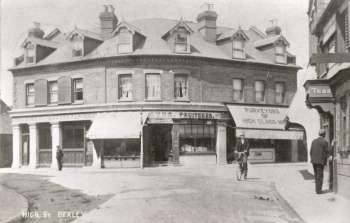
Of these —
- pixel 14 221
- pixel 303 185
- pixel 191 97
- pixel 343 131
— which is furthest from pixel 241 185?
pixel 191 97

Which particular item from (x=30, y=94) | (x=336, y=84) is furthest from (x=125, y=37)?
(x=336, y=84)

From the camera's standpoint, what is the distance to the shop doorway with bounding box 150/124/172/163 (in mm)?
28438

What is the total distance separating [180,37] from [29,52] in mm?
10971

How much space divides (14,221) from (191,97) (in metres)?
20.8

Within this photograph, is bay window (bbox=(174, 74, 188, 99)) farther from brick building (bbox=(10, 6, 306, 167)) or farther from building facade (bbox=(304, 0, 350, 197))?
building facade (bbox=(304, 0, 350, 197))

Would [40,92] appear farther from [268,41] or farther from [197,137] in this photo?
[268,41]

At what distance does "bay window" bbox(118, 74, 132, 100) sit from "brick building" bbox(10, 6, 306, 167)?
0.06 m

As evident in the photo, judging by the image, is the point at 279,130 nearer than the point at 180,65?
No

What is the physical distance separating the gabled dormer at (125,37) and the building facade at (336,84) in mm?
12891

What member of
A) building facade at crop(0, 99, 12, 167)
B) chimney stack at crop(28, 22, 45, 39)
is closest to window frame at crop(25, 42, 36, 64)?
chimney stack at crop(28, 22, 45, 39)

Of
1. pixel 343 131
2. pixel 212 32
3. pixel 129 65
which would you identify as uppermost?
pixel 212 32

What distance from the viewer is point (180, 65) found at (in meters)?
28.5

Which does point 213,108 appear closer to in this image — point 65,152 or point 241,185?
point 65,152

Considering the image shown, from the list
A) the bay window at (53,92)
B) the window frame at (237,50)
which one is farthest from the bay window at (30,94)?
the window frame at (237,50)
